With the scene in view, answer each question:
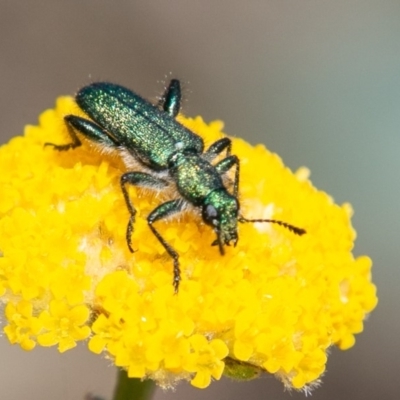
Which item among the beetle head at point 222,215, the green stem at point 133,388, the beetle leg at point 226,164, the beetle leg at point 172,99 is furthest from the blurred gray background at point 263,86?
the beetle head at point 222,215

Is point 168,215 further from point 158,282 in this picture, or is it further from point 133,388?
point 133,388

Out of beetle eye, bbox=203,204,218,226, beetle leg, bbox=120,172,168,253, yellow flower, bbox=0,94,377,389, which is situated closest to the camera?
yellow flower, bbox=0,94,377,389

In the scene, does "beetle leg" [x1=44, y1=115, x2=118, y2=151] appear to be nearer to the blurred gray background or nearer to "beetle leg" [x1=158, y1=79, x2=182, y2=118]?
"beetle leg" [x1=158, y1=79, x2=182, y2=118]

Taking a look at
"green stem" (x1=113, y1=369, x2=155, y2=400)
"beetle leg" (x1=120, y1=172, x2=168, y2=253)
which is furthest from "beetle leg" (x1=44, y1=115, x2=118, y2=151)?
"green stem" (x1=113, y1=369, x2=155, y2=400)

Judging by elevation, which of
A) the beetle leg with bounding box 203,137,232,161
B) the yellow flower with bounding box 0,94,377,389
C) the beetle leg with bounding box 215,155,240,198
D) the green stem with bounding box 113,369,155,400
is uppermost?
the beetle leg with bounding box 203,137,232,161

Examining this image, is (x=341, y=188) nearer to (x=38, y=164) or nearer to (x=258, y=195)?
(x=258, y=195)

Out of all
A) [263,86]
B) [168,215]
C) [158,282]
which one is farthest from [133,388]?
[263,86]

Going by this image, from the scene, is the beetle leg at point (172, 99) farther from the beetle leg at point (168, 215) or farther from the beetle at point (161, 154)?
the beetle leg at point (168, 215)

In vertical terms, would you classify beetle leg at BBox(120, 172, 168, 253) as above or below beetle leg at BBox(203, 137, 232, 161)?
below
